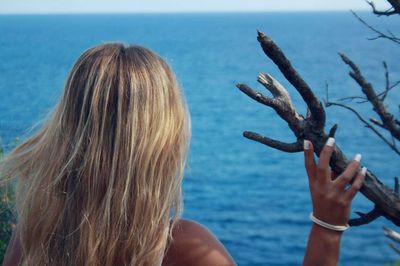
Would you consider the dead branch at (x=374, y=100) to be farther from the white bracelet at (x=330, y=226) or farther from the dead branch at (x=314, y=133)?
the white bracelet at (x=330, y=226)

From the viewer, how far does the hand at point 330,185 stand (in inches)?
56.2

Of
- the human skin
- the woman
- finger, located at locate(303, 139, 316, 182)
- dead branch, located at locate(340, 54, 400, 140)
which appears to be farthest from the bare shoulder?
dead branch, located at locate(340, 54, 400, 140)

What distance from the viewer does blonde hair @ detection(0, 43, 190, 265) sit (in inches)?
67.5

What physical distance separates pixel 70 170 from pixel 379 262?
17.0m

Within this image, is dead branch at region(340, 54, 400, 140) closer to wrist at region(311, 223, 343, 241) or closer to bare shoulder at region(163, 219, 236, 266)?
wrist at region(311, 223, 343, 241)

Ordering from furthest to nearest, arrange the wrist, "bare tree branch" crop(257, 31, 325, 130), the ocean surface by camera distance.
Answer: the ocean surface, the wrist, "bare tree branch" crop(257, 31, 325, 130)

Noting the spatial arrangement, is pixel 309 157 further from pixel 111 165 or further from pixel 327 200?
pixel 111 165

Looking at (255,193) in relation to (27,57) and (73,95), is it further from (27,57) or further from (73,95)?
(27,57)

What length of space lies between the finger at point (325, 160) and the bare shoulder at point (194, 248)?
0.38 m

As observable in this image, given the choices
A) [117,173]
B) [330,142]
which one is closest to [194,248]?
[117,173]

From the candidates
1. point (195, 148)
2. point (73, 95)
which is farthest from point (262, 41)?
point (195, 148)

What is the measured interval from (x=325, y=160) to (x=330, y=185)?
0.19 feet

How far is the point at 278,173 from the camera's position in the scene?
101 feet

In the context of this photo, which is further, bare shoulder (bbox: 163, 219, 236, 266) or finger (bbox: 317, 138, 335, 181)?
bare shoulder (bbox: 163, 219, 236, 266)
